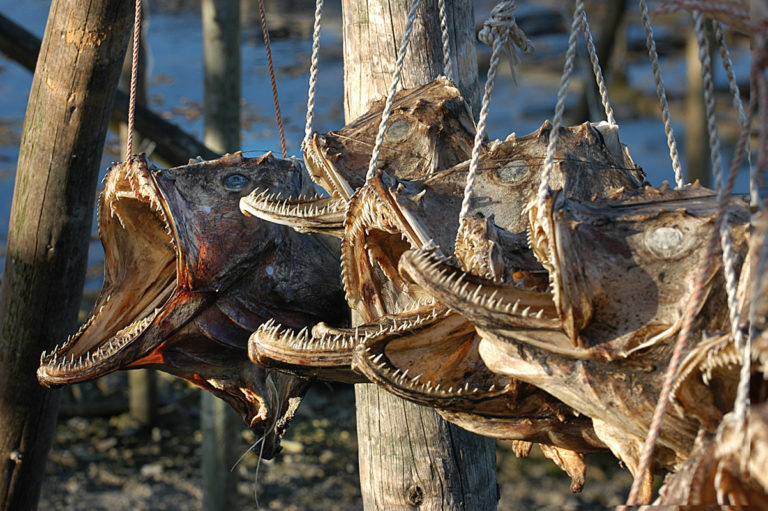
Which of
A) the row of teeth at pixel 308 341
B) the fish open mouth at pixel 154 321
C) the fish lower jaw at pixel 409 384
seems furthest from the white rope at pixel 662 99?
the fish open mouth at pixel 154 321

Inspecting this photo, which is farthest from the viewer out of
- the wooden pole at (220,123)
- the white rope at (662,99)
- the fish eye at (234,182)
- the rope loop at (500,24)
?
the wooden pole at (220,123)

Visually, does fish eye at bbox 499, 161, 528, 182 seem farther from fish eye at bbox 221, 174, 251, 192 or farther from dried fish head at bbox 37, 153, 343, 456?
fish eye at bbox 221, 174, 251, 192

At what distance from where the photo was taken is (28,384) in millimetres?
3459

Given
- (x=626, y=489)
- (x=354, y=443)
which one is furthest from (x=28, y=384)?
(x=626, y=489)

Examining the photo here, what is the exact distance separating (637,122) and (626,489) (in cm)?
555

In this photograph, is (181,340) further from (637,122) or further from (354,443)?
(637,122)

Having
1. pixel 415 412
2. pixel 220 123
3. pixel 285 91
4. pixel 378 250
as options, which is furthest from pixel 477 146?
pixel 285 91

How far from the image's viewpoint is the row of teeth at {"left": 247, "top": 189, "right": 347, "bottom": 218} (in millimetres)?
2422

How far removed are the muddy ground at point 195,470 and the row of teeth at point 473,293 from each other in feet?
15.2

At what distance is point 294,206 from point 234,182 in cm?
36

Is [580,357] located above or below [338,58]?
below

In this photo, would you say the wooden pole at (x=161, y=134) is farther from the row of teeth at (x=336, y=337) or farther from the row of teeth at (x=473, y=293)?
the row of teeth at (x=473, y=293)

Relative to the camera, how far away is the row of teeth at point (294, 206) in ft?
7.95

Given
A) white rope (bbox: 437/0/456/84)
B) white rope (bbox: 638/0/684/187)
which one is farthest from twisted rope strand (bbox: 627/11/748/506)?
white rope (bbox: 437/0/456/84)
